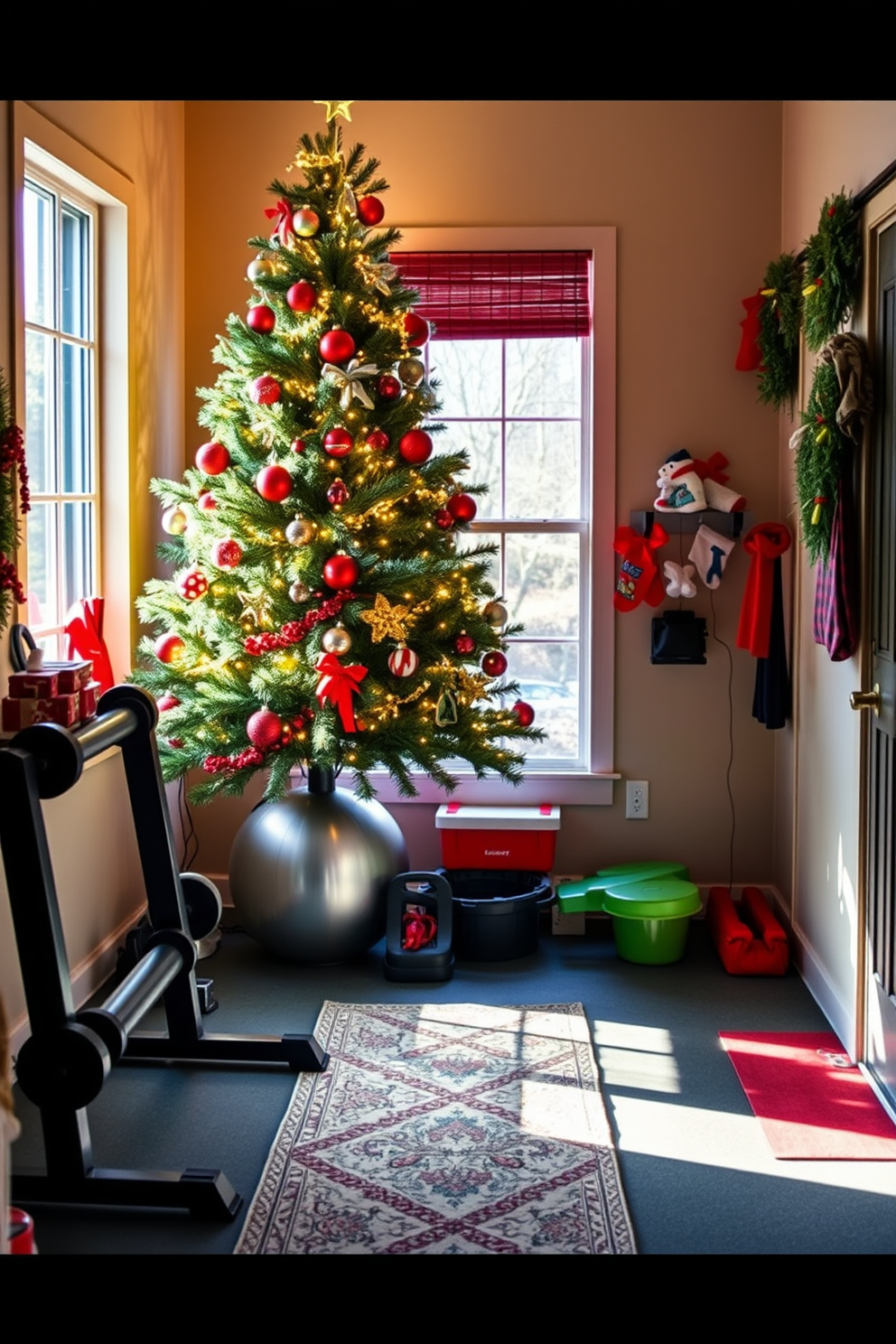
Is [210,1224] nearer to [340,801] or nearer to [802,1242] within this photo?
[802,1242]

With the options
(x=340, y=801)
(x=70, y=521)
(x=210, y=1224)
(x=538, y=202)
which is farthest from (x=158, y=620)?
(x=210, y=1224)

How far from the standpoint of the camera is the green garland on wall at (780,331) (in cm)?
445

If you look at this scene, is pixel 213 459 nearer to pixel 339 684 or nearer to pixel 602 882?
pixel 339 684

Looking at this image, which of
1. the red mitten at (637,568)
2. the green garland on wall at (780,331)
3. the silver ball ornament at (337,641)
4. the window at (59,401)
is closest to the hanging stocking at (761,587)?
the red mitten at (637,568)

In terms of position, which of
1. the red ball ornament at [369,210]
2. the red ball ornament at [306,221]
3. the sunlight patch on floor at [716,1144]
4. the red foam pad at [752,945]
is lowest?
the sunlight patch on floor at [716,1144]

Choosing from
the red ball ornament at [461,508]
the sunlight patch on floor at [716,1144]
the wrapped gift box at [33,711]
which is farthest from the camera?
the red ball ornament at [461,508]

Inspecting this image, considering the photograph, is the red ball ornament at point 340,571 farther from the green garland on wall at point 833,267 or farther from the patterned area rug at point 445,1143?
the green garland on wall at point 833,267

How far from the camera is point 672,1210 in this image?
2.92 m

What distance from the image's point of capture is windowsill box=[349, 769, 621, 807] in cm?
496

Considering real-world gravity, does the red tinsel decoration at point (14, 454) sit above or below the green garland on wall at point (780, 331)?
below

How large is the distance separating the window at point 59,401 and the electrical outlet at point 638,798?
6.24 feet

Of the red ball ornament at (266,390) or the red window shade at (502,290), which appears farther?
the red window shade at (502,290)

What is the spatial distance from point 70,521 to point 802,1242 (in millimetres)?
2774

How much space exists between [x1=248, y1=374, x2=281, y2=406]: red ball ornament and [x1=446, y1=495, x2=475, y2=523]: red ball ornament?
61 cm
